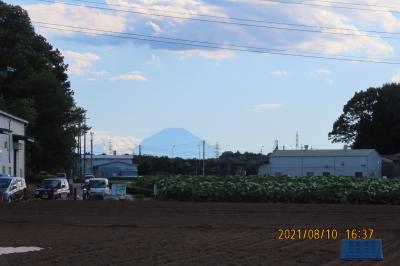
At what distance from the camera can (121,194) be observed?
4684cm

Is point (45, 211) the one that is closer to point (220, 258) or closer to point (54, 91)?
point (220, 258)

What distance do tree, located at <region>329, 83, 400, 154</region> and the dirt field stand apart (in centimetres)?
8799

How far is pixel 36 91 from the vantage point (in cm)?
7312

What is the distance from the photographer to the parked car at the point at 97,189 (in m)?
45.8

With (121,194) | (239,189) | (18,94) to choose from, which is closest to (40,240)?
(239,189)

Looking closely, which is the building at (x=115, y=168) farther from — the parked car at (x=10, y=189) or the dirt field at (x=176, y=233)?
the dirt field at (x=176, y=233)

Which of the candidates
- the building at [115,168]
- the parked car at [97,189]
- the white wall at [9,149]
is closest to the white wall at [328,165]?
the building at [115,168]

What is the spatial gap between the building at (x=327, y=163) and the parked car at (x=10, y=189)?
6200 centimetres

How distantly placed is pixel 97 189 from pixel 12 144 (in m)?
14.0

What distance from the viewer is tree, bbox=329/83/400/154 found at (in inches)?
4614

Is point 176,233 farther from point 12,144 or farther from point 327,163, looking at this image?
point 327,163

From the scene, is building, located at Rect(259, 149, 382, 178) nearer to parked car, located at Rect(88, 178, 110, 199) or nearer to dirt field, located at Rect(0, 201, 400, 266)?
parked car, located at Rect(88, 178, 110, 199)

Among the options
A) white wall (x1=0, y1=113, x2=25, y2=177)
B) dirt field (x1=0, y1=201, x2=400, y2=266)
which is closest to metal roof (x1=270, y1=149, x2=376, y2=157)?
white wall (x1=0, y1=113, x2=25, y2=177)

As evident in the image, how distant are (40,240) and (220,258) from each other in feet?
20.8
